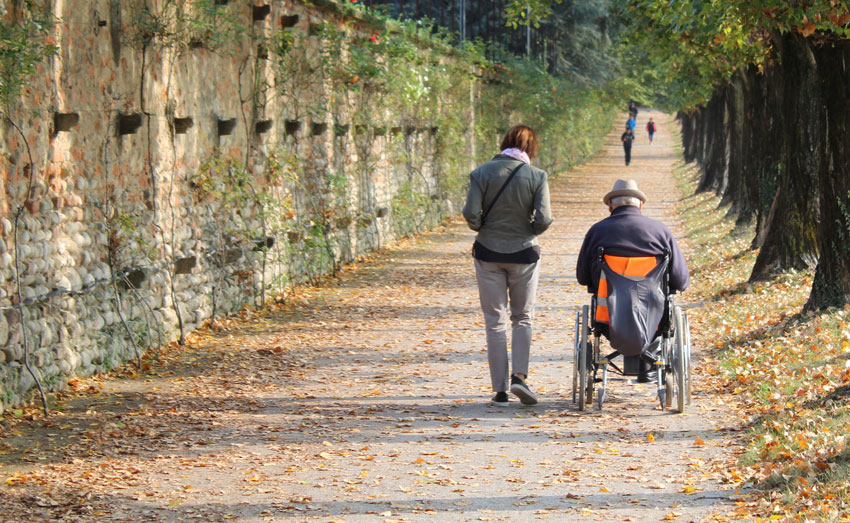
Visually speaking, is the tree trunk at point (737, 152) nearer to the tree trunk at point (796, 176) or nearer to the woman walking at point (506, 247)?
the tree trunk at point (796, 176)

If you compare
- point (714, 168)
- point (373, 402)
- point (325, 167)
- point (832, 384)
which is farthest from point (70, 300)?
point (714, 168)

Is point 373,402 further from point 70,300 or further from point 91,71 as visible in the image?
point 91,71

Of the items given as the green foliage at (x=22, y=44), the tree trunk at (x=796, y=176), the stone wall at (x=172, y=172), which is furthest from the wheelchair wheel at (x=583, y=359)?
the tree trunk at (x=796, y=176)

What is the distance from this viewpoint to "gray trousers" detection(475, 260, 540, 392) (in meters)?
7.55

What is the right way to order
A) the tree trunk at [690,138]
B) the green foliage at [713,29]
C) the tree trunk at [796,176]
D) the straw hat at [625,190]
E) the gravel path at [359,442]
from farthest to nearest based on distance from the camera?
1. the tree trunk at [690,138]
2. the tree trunk at [796,176]
3. the green foliage at [713,29]
4. the straw hat at [625,190]
5. the gravel path at [359,442]

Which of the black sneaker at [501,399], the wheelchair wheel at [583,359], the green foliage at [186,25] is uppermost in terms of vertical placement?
the green foliage at [186,25]

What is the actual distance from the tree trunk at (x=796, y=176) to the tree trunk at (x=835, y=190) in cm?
169

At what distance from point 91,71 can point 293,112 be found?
16.4ft

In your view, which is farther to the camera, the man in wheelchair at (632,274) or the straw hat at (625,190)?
the straw hat at (625,190)

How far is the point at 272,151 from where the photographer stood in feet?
41.8

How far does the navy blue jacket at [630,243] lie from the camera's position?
7055 millimetres

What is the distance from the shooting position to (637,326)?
695 centimetres

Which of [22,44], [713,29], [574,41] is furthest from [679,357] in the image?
[574,41]

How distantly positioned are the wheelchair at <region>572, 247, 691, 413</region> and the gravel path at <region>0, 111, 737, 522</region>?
229 mm
